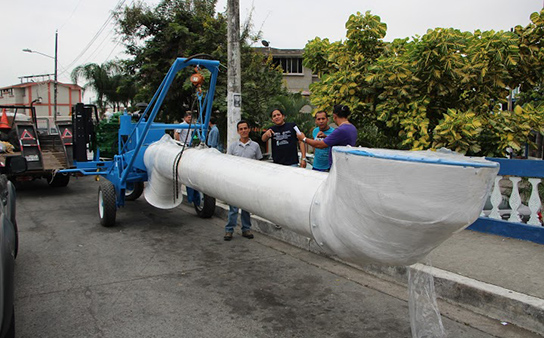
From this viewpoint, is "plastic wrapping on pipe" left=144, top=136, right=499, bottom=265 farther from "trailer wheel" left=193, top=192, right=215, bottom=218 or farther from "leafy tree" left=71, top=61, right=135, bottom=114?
"leafy tree" left=71, top=61, right=135, bottom=114

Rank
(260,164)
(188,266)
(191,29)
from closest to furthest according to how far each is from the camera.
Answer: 1. (260,164)
2. (188,266)
3. (191,29)

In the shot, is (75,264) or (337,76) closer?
(75,264)

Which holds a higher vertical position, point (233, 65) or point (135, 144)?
point (233, 65)

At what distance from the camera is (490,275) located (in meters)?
4.49

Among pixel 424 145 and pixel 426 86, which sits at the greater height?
pixel 426 86

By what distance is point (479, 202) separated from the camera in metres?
2.04

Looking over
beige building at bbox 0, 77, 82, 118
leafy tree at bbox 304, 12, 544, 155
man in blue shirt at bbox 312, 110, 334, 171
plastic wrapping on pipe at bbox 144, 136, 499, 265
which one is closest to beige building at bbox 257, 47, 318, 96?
leafy tree at bbox 304, 12, 544, 155

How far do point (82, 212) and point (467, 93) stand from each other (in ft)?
24.1

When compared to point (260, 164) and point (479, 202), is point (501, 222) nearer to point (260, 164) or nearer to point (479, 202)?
point (260, 164)

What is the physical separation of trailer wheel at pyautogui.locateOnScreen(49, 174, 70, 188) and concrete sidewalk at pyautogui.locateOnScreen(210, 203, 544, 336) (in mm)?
8230

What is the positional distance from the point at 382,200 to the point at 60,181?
37.6 ft

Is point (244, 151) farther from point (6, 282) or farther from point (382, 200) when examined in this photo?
point (382, 200)

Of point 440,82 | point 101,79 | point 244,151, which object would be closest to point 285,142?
point 244,151

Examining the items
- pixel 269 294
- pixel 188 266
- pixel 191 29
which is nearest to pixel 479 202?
pixel 269 294
